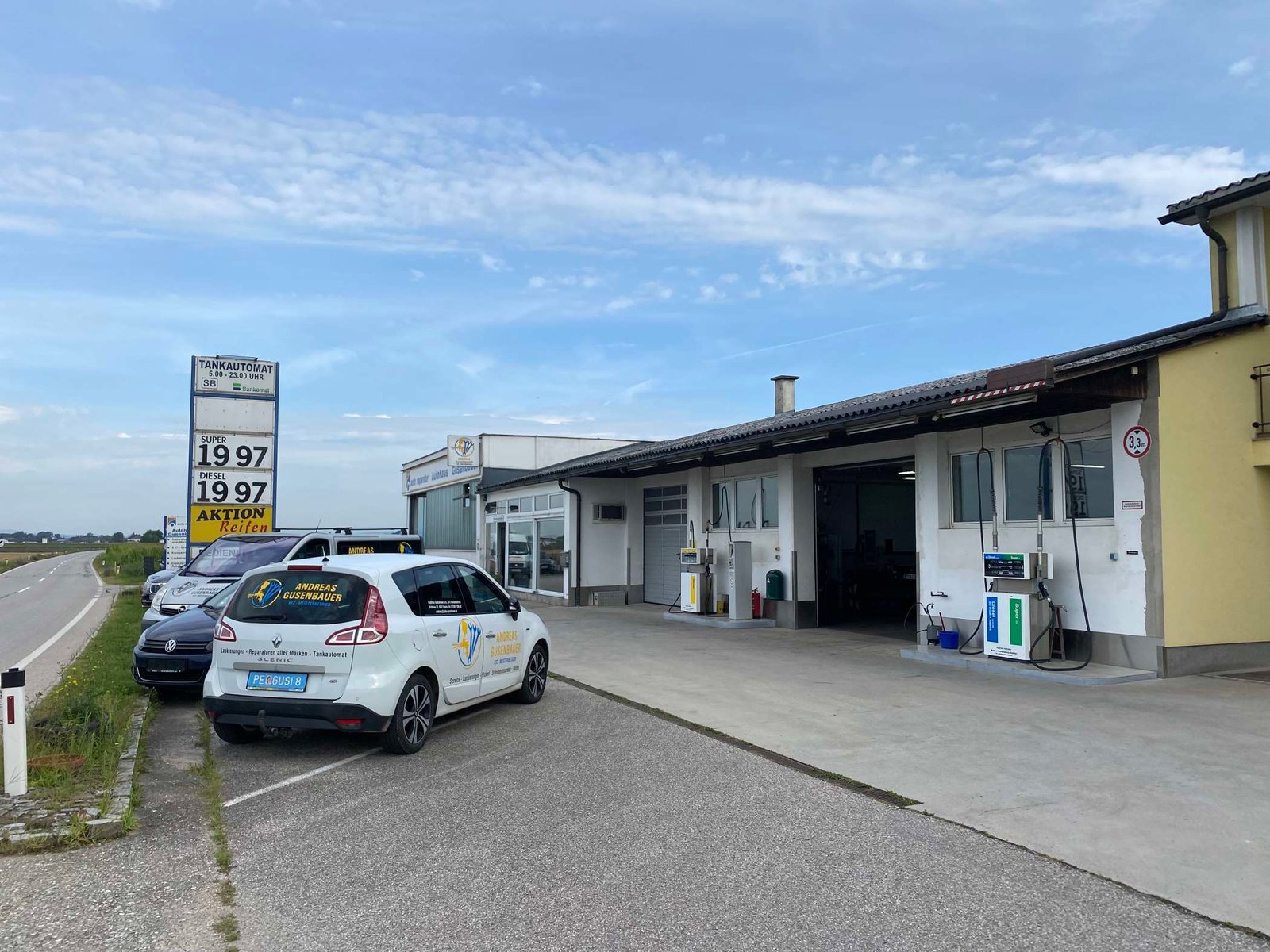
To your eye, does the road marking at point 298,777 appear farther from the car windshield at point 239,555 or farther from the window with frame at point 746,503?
the window with frame at point 746,503

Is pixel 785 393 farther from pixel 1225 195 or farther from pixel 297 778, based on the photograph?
pixel 297 778

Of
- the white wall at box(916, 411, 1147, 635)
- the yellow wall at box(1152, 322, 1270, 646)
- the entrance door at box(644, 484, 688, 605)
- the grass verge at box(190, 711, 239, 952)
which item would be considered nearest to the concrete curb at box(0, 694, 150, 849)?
the grass verge at box(190, 711, 239, 952)

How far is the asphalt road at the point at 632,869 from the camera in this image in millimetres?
4125

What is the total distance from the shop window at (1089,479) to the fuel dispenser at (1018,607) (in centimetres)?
73

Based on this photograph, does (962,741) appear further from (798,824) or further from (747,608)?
(747,608)

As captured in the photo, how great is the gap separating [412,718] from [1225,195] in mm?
11479

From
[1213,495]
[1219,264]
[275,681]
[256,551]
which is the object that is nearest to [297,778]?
[275,681]

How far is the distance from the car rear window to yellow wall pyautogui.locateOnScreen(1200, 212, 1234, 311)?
11123mm

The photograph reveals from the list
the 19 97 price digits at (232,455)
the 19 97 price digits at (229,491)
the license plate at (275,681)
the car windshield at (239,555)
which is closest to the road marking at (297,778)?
the license plate at (275,681)

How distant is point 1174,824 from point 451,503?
33.5 m

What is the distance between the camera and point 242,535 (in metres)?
14.1

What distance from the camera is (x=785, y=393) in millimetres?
23672

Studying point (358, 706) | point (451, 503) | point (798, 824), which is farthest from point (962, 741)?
point (451, 503)

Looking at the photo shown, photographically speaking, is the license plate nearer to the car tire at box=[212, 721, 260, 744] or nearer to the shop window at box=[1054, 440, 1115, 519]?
the car tire at box=[212, 721, 260, 744]
